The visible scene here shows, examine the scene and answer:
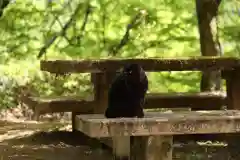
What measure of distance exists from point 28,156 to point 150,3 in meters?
7.80

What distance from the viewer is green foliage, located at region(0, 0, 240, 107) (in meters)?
11.9

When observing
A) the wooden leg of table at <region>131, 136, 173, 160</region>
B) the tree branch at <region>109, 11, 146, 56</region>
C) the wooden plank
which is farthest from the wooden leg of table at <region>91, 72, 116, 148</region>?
the tree branch at <region>109, 11, 146, 56</region>

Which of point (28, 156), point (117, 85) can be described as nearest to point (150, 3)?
point (28, 156)

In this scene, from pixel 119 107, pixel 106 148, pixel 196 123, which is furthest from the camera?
pixel 106 148

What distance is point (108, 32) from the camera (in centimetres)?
1349

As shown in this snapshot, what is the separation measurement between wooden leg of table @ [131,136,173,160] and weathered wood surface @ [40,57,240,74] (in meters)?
1.68

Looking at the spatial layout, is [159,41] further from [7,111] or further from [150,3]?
[7,111]

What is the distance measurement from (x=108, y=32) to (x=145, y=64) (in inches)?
344

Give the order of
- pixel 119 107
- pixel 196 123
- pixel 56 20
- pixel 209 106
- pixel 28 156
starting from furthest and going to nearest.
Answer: pixel 56 20, pixel 209 106, pixel 28 156, pixel 119 107, pixel 196 123

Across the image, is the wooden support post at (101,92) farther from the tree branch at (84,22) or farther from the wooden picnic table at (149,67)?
the tree branch at (84,22)

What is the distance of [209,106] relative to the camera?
19.0 ft

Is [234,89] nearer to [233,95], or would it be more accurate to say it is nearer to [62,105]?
[233,95]

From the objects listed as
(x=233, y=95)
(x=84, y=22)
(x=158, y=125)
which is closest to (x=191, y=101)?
(x=233, y=95)

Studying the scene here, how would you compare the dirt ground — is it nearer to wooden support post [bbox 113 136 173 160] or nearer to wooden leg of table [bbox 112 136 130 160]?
wooden leg of table [bbox 112 136 130 160]
